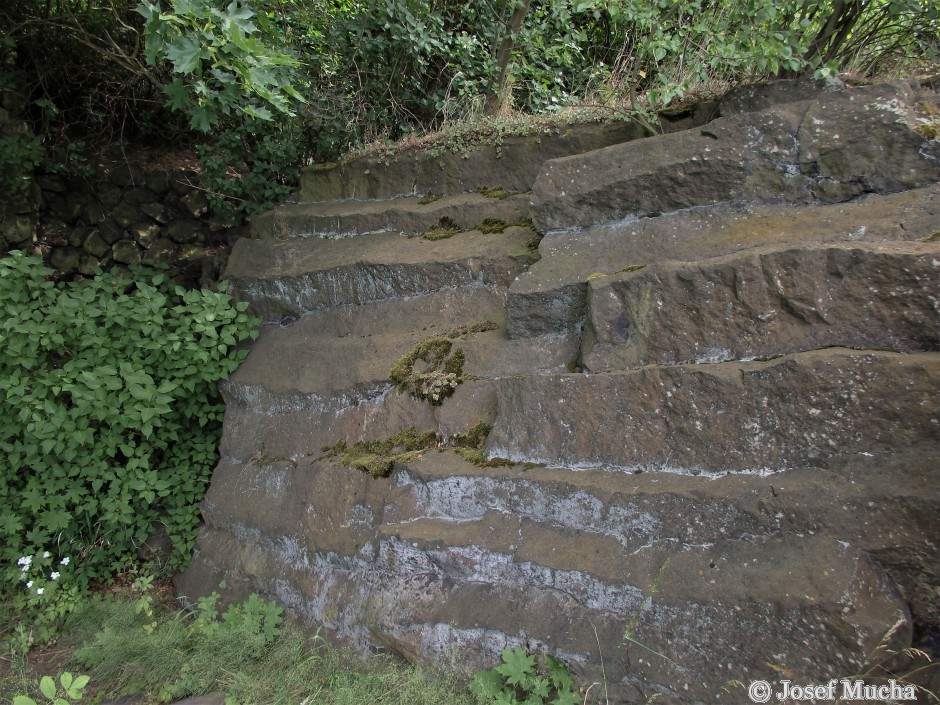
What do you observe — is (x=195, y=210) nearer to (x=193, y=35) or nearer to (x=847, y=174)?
(x=193, y=35)

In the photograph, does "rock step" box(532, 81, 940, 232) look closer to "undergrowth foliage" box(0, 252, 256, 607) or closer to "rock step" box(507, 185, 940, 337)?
"rock step" box(507, 185, 940, 337)

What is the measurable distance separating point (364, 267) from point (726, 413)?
2400 mm

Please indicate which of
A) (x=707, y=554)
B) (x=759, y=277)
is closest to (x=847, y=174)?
(x=759, y=277)

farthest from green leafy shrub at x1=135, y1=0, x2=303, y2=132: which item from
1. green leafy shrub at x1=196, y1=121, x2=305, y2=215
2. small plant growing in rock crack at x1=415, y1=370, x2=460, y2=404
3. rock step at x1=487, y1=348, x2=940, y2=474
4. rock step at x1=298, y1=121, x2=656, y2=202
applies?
green leafy shrub at x1=196, y1=121, x2=305, y2=215

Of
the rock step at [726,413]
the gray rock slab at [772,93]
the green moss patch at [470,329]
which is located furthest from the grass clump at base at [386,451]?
the gray rock slab at [772,93]

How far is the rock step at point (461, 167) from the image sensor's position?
3898 millimetres

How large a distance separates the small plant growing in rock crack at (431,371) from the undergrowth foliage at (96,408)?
52.3 inches

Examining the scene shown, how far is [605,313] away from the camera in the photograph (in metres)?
2.76

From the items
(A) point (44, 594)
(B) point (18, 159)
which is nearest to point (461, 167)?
(B) point (18, 159)

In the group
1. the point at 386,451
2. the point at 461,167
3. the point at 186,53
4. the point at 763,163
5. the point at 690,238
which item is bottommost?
the point at 386,451

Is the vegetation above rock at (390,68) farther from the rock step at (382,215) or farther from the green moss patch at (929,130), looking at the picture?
the green moss patch at (929,130)

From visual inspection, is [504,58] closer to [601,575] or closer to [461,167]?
[461,167]

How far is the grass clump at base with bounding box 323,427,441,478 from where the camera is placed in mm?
3037

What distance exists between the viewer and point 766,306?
2449mm
